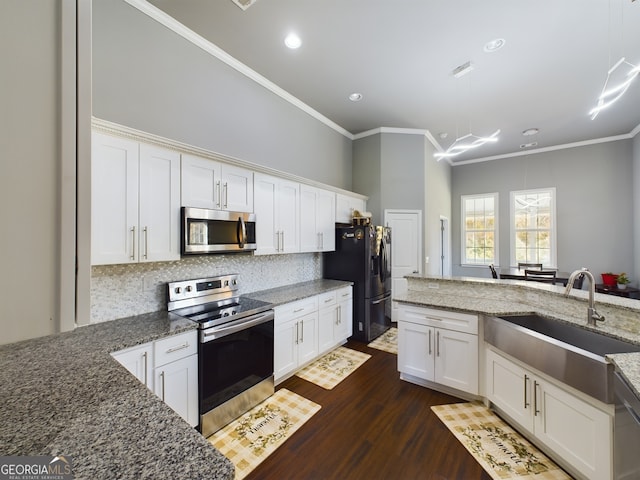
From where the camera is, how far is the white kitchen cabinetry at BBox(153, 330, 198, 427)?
6.04ft

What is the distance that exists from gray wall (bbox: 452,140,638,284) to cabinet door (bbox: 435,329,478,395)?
4818 mm

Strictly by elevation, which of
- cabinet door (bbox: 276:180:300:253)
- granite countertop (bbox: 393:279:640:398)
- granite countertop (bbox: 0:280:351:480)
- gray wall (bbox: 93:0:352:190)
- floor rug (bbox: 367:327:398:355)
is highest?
gray wall (bbox: 93:0:352:190)

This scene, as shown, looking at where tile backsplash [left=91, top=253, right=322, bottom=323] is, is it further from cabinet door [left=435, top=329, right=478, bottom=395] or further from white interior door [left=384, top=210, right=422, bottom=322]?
white interior door [left=384, top=210, right=422, bottom=322]

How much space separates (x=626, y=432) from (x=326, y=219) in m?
3.26

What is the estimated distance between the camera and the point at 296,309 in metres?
2.98

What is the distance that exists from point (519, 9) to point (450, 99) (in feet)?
5.17

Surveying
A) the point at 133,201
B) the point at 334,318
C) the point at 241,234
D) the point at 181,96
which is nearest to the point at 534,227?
the point at 334,318

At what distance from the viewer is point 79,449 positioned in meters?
0.66

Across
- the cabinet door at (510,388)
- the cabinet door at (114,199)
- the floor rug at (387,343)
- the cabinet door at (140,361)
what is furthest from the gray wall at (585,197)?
the cabinet door at (114,199)

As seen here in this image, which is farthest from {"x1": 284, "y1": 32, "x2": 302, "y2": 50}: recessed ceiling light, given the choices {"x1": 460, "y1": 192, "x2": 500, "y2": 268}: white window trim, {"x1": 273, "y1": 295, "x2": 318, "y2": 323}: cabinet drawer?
{"x1": 460, "y1": 192, "x2": 500, "y2": 268}: white window trim

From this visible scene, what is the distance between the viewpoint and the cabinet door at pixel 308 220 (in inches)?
139

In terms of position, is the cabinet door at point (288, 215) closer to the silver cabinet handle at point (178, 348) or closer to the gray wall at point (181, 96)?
the gray wall at point (181, 96)

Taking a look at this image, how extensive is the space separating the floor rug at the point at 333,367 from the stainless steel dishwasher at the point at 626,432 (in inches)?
81.0

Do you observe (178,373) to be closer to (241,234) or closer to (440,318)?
(241,234)
